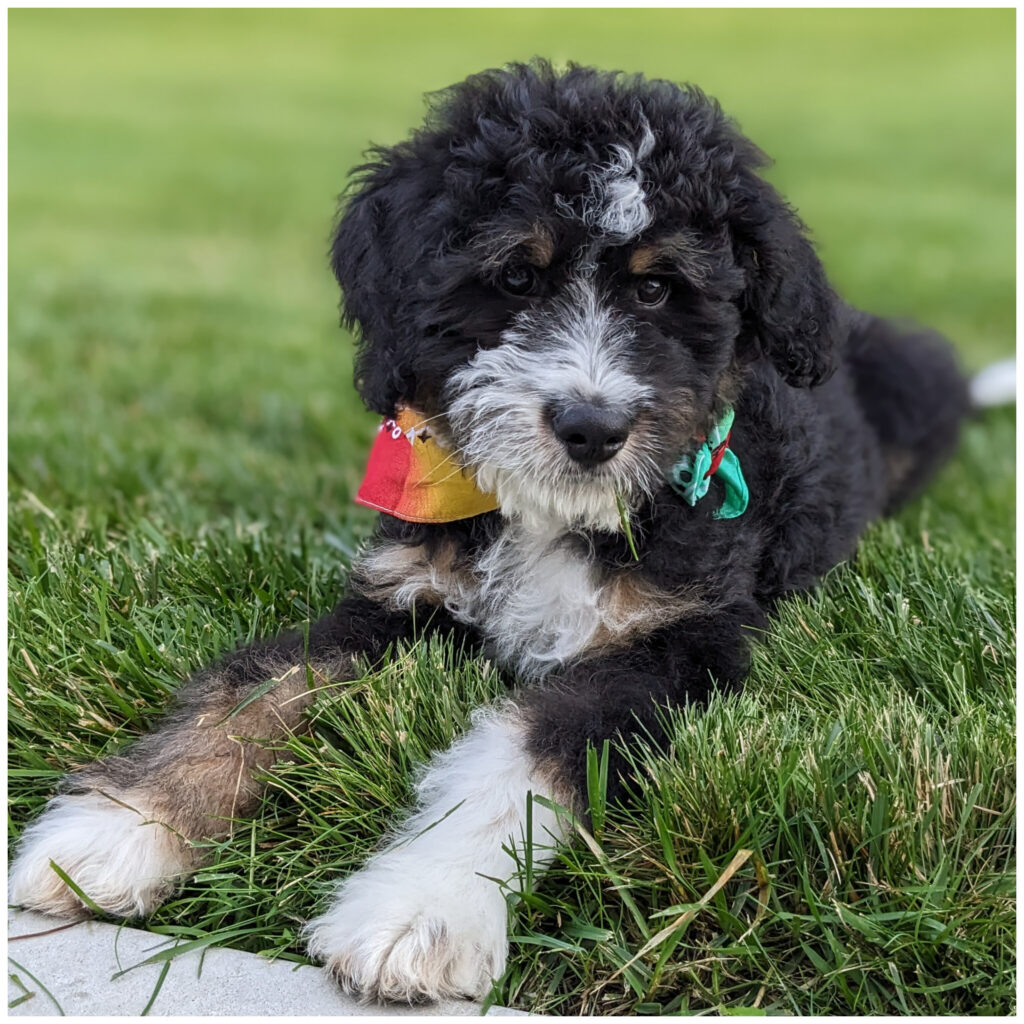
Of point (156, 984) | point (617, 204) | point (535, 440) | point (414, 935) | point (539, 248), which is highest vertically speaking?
point (617, 204)

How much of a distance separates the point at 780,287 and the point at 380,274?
3.83 ft

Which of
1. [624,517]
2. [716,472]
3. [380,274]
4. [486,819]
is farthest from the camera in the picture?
[716,472]

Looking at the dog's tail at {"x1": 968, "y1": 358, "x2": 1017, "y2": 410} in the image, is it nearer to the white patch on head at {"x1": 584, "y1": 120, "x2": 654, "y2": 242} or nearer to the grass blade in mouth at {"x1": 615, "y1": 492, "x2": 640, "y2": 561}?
the grass blade in mouth at {"x1": 615, "y1": 492, "x2": 640, "y2": 561}

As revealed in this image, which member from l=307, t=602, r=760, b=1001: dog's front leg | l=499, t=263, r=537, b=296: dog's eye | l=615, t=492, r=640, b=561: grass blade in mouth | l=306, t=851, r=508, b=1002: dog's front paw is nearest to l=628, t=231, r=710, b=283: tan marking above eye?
l=499, t=263, r=537, b=296: dog's eye

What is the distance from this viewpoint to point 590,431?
3.23 metres

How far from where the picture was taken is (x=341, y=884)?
315cm

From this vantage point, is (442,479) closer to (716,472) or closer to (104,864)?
(716,472)

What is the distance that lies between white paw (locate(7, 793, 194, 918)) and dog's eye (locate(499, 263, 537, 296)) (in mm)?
1719

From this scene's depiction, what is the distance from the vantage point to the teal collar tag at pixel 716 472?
368cm

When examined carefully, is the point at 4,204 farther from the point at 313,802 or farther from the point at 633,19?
the point at 633,19

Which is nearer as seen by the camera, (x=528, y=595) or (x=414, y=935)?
(x=414, y=935)

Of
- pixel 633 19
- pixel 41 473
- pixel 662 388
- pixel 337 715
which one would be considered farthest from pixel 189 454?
pixel 633 19

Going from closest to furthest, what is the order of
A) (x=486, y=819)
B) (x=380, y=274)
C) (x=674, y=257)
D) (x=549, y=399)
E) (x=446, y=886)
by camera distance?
(x=446, y=886) < (x=486, y=819) < (x=549, y=399) < (x=674, y=257) < (x=380, y=274)

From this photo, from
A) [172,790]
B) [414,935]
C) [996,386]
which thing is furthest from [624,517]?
[996,386]
